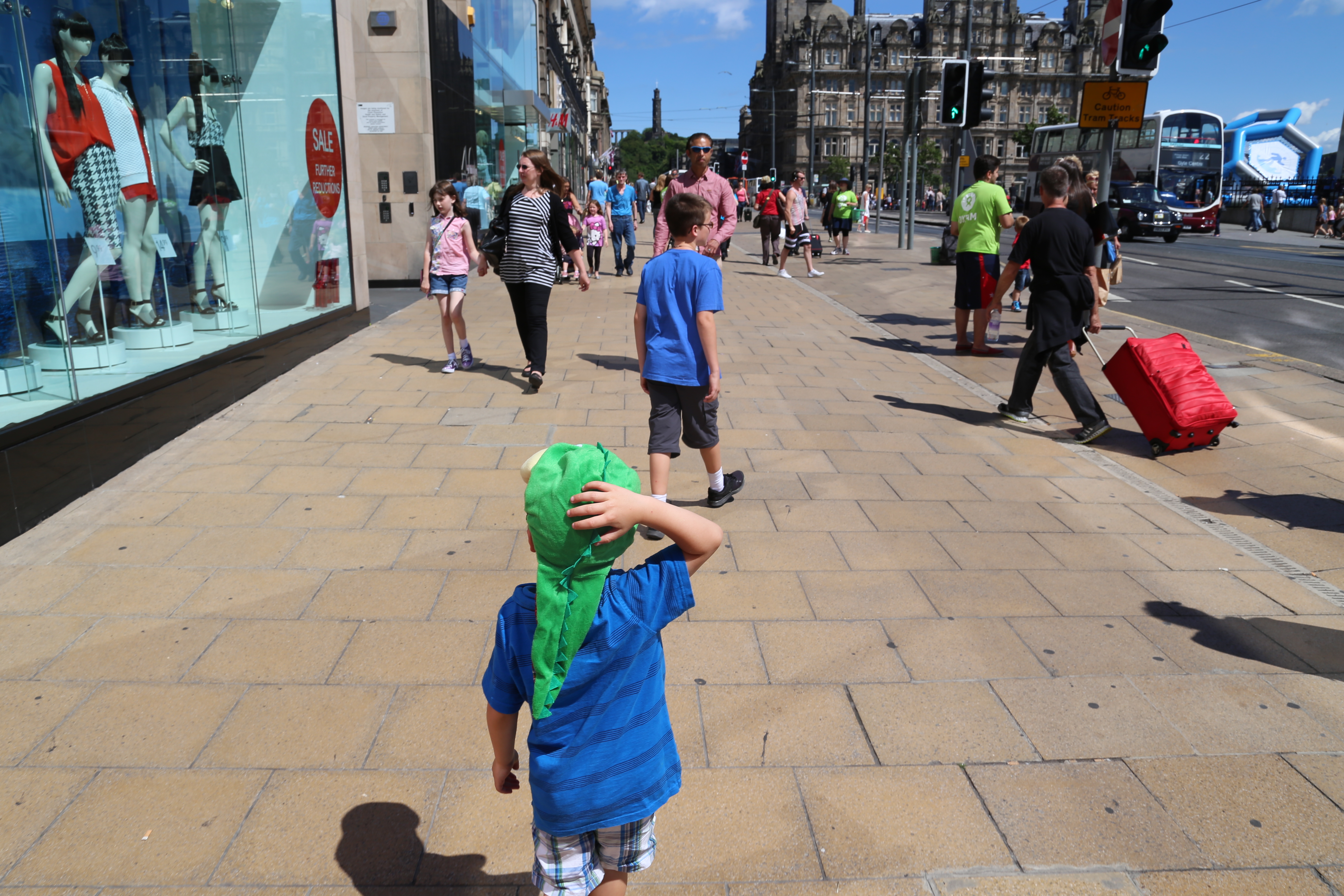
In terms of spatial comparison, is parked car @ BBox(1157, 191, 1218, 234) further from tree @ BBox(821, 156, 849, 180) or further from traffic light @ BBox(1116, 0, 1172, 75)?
tree @ BBox(821, 156, 849, 180)

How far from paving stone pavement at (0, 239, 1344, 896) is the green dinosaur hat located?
0.92 m

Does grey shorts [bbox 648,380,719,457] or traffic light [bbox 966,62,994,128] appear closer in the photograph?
grey shorts [bbox 648,380,719,457]

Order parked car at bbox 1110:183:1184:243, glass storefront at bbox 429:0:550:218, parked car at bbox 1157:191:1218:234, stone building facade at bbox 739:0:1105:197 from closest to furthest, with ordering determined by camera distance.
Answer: glass storefront at bbox 429:0:550:218 → parked car at bbox 1110:183:1184:243 → parked car at bbox 1157:191:1218:234 → stone building facade at bbox 739:0:1105:197

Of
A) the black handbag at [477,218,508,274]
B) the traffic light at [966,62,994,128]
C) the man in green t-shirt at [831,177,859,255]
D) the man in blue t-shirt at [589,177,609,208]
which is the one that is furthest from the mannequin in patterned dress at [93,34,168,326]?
the man in green t-shirt at [831,177,859,255]

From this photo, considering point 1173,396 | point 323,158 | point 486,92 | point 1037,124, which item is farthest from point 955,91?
point 1037,124

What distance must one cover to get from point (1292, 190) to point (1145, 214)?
20182mm

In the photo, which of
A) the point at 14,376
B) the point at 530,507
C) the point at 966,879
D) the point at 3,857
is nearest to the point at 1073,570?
the point at 966,879

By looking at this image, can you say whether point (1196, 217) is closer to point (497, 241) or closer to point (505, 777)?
point (497, 241)

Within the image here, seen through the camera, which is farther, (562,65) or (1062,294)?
(562,65)

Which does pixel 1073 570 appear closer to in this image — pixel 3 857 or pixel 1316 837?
pixel 1316 837

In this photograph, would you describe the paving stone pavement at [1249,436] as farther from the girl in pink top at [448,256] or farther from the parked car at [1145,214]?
the parked car at [1145,214]

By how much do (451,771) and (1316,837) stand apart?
2.38 meters

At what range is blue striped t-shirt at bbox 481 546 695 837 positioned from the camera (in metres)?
1.81

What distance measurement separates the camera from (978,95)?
1764 centimetres
